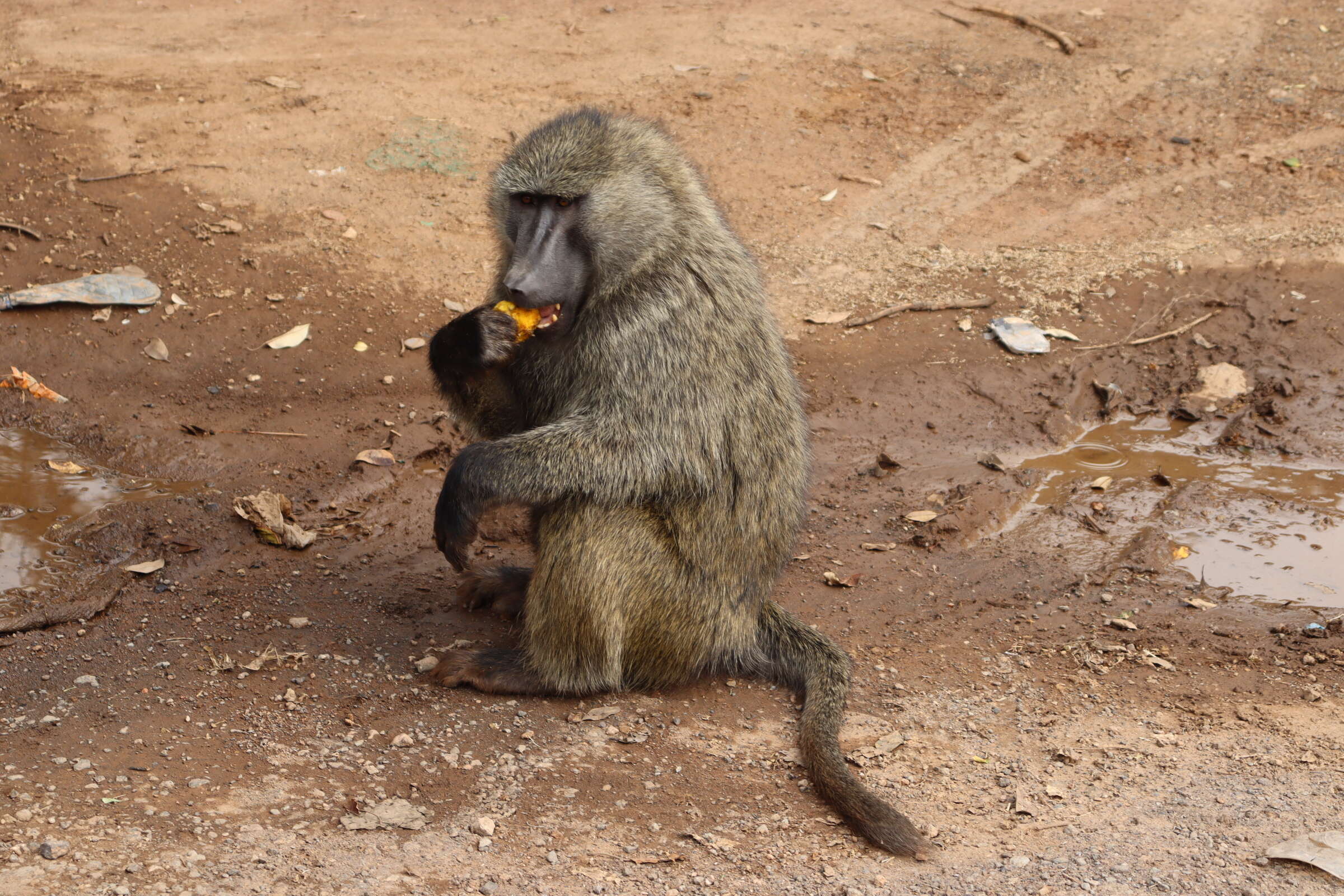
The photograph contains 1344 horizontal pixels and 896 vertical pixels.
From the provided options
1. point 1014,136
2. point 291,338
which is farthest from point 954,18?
point 291,338

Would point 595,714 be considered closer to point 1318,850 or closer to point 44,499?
point 1318,850

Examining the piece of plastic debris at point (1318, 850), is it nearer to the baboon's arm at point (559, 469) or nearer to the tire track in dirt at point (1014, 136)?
the baboon's arm at point (559, 469)

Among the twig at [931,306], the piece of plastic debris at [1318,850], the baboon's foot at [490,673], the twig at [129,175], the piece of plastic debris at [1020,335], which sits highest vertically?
the twig at [129,175]

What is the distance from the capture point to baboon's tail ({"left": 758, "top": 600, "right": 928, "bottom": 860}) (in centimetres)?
330

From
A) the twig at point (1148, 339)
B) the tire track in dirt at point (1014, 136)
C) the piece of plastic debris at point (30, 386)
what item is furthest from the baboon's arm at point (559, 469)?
the tire track in dirt at point (1014, 136)

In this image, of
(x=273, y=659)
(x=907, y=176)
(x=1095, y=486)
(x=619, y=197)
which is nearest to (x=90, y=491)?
(x=273, y=659)

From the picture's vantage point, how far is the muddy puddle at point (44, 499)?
4.63m

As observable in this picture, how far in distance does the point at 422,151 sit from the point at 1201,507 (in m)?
5.27

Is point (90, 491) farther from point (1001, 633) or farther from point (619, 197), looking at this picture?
point (1001, 633)

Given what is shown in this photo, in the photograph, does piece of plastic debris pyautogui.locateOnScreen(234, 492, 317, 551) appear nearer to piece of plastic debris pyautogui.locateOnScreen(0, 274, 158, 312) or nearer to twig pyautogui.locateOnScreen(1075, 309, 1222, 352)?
piece of plastic debris pyautogui.locateOnScreen(0, 274, 158, 312)

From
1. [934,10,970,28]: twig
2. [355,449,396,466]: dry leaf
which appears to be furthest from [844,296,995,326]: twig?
[934,10,970,28]: twig

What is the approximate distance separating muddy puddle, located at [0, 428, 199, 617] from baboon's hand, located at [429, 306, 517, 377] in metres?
1.88

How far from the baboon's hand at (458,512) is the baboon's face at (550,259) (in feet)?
1.72

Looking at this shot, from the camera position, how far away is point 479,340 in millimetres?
3877
